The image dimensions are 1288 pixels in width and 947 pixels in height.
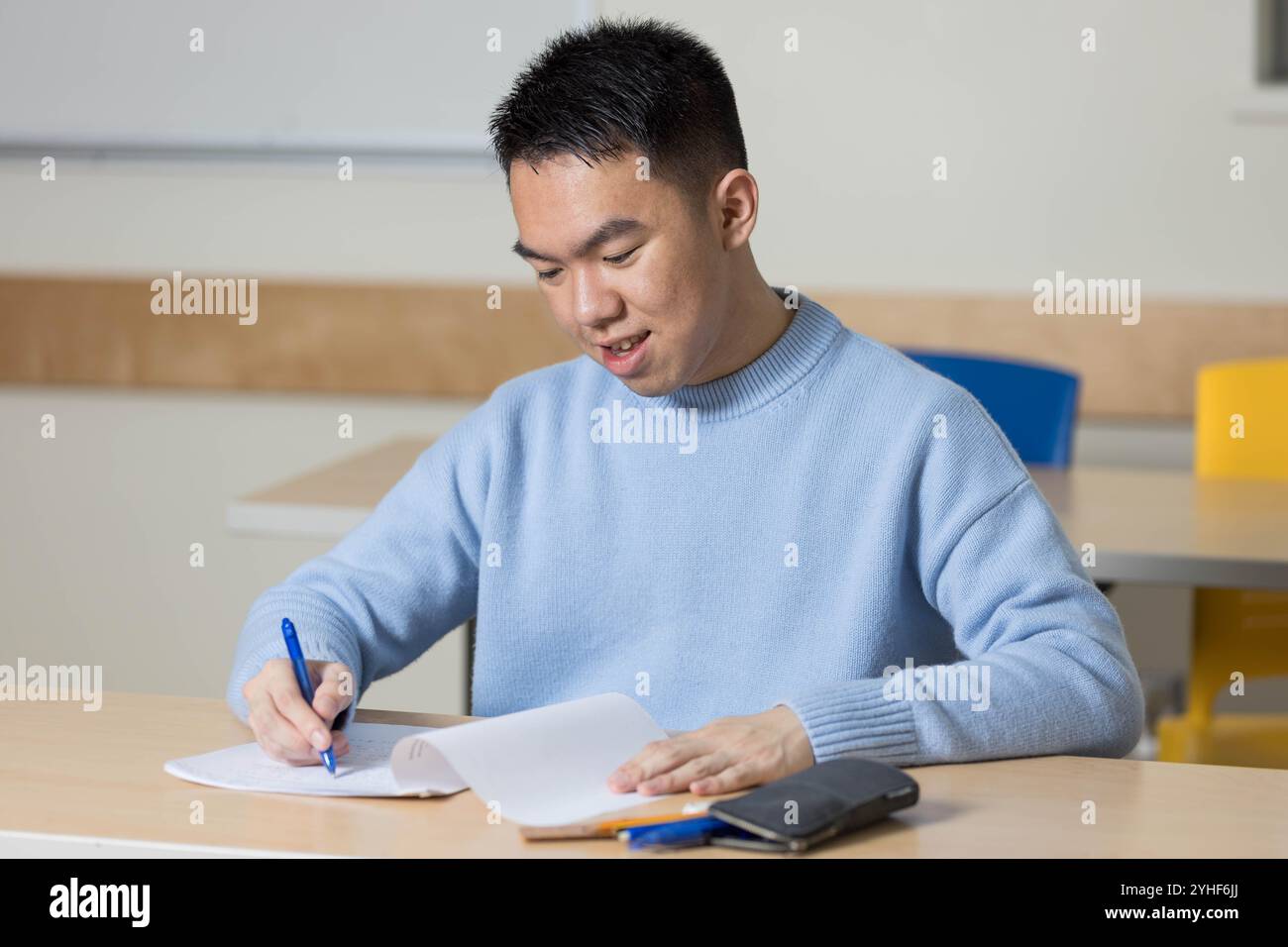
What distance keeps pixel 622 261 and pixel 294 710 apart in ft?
1.47

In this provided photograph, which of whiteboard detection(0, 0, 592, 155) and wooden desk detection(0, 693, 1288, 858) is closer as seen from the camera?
wooden desk detection(0, 693, 1288, 858)

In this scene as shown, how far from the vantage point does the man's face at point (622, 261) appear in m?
1.32

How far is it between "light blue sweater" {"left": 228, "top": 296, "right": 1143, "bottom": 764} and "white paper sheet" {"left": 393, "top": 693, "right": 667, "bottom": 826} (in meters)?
0.26

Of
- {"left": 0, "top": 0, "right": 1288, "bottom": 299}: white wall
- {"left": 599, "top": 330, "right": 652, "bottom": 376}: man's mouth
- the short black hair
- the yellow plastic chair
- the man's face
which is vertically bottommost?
the yellow plastic chair

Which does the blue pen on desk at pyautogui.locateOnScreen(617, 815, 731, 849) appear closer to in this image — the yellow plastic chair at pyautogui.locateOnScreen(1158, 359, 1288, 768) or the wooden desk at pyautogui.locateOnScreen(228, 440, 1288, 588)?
the wooden desk at pyautogui.locateOnScreen(228, 440, 1288, 588)

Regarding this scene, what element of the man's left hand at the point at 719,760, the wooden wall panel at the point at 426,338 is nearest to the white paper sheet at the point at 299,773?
the man's left hand at the point at 719,760

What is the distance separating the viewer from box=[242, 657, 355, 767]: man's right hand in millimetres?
1225

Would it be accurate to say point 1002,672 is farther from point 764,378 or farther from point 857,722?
point 764,378

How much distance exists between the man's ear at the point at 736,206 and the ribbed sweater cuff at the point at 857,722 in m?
0.43

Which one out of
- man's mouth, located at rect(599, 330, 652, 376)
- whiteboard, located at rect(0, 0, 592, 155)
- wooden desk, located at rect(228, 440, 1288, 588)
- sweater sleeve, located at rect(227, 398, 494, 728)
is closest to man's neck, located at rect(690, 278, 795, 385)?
man's mouth, located at rect(599, 330, 652, 376)

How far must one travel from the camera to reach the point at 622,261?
1.35m

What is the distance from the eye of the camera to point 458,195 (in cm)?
346

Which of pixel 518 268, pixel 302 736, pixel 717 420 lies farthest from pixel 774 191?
A: pixel 302 736

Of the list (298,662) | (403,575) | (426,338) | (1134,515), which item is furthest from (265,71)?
(298,662)
